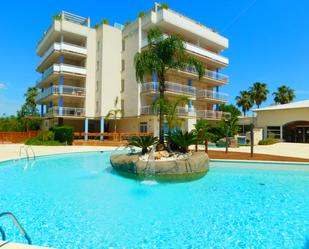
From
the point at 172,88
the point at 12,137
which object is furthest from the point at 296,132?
the point at 12,137

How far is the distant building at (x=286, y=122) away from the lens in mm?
30391

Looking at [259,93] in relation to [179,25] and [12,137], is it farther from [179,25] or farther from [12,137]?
[12,137]

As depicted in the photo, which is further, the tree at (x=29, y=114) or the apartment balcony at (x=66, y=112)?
the tree at (x=29, y=114)

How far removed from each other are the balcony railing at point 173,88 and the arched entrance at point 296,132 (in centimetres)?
1540

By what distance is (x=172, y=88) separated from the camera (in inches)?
1053

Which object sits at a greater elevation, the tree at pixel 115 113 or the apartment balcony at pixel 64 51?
the apartment balcony at pixel 64 51

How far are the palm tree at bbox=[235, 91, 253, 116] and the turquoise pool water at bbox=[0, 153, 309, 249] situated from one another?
1529 inches

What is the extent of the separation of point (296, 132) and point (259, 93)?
1475 centimetres

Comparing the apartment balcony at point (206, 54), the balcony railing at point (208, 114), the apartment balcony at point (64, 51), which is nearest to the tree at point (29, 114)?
the apartment balcony at point (64, 51)

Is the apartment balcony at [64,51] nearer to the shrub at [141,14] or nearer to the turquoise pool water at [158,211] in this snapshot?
the shrub at [141,14]

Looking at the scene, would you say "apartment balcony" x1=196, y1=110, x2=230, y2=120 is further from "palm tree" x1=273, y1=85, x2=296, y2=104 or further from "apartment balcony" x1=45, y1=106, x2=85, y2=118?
"palm tree" x1=273, y1=85, x2=296, y2=104

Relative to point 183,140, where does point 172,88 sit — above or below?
above

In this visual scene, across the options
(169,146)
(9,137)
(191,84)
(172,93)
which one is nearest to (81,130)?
(9,137)

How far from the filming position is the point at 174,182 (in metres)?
8.75
